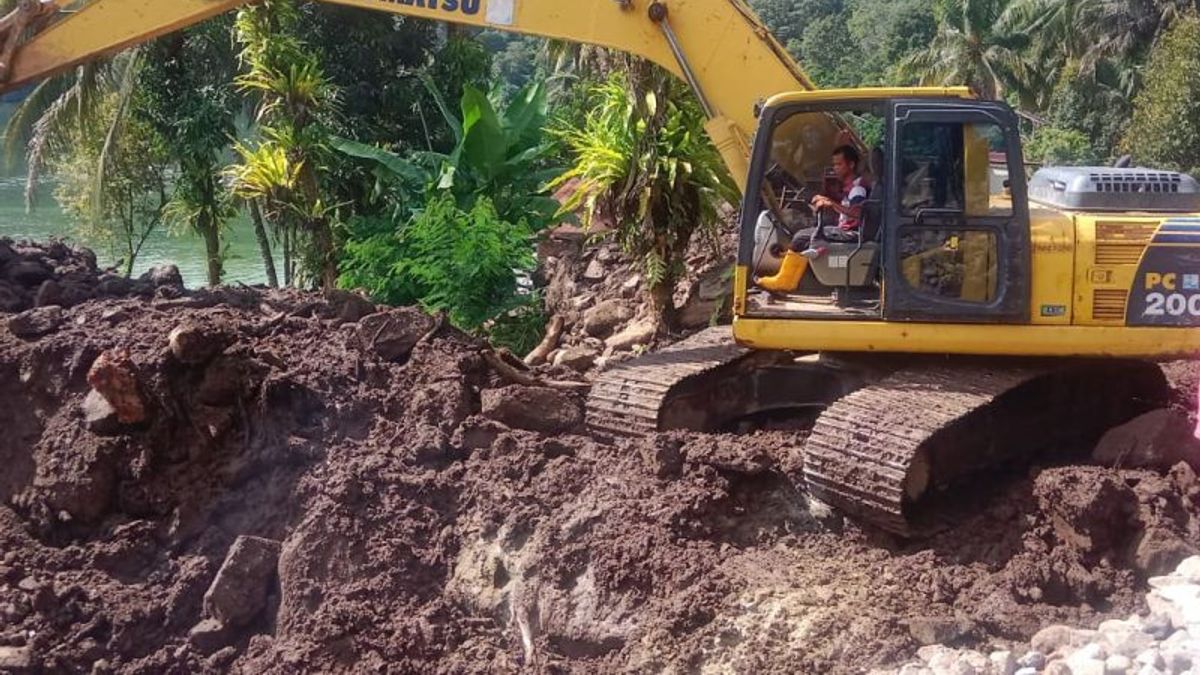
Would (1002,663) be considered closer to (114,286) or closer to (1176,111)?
(114,286)

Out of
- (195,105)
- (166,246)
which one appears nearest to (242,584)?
(195,105)

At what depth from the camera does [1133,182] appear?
664 cm

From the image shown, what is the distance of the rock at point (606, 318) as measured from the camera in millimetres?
12781

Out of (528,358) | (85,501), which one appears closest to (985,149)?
(85,501)

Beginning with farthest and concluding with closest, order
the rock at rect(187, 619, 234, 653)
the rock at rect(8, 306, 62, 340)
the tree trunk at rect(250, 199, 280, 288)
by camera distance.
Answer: the tree trunk at rect(250, 199, 280, 288)
the rock at rect(8, 306, 62, 340)
the rock at rect(187, 619, 234, 653)

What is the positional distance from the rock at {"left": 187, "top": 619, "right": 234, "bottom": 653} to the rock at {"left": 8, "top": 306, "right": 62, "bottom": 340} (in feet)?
8.65

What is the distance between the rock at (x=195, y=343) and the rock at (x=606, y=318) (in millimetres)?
5974

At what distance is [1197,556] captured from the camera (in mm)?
5500

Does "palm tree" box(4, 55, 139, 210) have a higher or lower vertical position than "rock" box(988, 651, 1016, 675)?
higher

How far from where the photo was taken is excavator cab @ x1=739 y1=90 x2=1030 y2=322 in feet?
20.7

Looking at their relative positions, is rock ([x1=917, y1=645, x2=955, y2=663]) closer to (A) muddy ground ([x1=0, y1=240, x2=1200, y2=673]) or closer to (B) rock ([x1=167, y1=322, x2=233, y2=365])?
(A) muddy ground ([x1=0, y1=240, x2=1200, y2=673])

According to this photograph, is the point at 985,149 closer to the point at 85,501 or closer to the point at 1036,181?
the point at 1036,181

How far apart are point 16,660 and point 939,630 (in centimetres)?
415

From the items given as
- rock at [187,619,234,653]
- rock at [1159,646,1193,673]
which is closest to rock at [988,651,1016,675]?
rock at [1159,646,1193,673]
